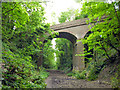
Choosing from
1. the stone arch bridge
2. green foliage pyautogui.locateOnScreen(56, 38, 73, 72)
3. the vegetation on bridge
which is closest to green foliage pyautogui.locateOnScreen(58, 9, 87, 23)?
the stone arch bridge

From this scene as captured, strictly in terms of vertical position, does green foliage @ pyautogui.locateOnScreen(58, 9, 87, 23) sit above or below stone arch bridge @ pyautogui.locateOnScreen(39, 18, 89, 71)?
above

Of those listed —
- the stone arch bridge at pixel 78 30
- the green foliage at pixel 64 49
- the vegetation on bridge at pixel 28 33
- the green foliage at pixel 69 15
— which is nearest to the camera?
the vegetation on bridge at pixel 28 33

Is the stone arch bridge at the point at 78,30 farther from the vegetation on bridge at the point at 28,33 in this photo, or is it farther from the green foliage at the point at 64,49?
the green foliage at the point at 64,49

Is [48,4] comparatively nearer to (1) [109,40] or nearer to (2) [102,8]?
(2) [102,8]

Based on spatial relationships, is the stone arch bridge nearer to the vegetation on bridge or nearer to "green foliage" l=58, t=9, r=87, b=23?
"green foliage" l=58, t=9, r=87, b=23

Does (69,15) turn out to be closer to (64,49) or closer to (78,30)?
(78,30)

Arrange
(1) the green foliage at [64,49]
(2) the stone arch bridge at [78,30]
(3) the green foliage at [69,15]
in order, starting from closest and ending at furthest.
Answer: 1. (3) the green foliage at [69,15]
2. (2) the stone arch bridge at [78,30]
3. (1) the green foliage at [64,49]

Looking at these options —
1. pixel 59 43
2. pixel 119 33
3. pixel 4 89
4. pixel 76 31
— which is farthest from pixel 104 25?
pixel 59 43

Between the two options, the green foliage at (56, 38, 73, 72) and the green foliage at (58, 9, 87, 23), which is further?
the green foliage at (56, 38, 73, 72)

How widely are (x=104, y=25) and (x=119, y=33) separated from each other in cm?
60

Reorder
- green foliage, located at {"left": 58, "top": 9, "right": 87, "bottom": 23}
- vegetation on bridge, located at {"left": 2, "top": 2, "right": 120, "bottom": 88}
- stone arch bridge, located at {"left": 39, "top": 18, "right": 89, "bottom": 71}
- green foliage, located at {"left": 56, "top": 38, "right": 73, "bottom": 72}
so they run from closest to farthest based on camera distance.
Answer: vegetation on bridge, located at {"left": 2, "top": 2, "right": 120, "bottom": 88} → green foliage, located at {"left": 58, "top": 9, "right": 87, "bottom": 23} → stone arch bridge, located at {"left": 39, "top": 18, "right": 89, "bottom": 71} → green foliage, located at {"left": 56, "top": 38, "right": 73, "bottom": 72}

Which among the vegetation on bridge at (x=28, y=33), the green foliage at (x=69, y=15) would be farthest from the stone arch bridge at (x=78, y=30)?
the vegetation on bridge at (x=28, y=33)

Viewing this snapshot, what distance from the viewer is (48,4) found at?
368cm

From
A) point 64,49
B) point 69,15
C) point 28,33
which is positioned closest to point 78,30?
point 69,15
